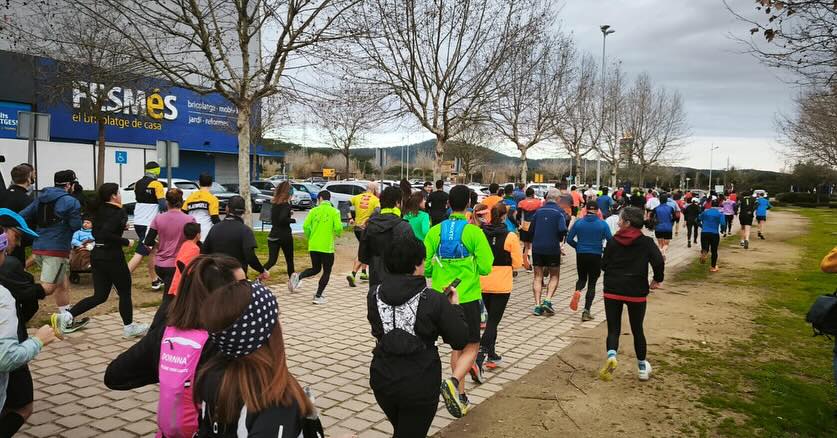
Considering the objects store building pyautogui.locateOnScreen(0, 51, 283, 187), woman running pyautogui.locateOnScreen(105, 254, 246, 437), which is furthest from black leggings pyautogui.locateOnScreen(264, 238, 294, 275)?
store building pyautogui.locateOnScreen(0, 51, 283, 187)

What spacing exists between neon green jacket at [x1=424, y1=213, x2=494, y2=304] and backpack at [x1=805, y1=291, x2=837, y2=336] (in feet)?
8.52

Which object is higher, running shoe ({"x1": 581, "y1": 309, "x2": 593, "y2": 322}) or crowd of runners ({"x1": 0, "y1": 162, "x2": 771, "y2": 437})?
crowd of runners ({"x1": 0, "y1": 162, "x2": 771, "y2": 437})

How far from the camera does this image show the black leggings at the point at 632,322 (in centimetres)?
582

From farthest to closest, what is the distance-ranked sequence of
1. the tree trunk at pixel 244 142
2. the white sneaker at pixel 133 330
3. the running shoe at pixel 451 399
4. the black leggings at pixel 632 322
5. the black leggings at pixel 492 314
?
the tree trunk at pixel 244 142 → the white sneaker at pixel 133 330 → the black leggings at pixel 632 322 → the black leggings at pixel 492 314 → the running shoe at pixel 451 399

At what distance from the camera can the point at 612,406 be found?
514 cm

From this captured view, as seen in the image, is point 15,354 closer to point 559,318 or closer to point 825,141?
point 559,318

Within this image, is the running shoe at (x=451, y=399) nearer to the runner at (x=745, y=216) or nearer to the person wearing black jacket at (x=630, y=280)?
the person wearing black jacket at (x=630, y=280)

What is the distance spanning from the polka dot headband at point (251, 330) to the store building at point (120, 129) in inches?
732

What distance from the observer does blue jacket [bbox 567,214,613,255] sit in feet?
26.7

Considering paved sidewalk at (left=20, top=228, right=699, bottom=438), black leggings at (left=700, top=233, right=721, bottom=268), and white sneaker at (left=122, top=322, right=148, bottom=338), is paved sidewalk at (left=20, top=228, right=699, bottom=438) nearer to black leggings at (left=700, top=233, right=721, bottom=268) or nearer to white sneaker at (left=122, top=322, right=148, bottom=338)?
white sneaker at (left=122, top=322, right=148, bottom=338)

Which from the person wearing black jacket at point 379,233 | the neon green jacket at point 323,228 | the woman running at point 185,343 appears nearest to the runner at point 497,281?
the person wearing black jacket at point 379,233

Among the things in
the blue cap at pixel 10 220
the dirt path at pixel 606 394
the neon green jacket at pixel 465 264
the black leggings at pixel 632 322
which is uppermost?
the blue cap at pixel 10 220

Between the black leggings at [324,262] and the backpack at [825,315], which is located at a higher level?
the backpack at [825,315]

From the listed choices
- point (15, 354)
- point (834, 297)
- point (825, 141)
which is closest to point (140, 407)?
point (15, 354)
